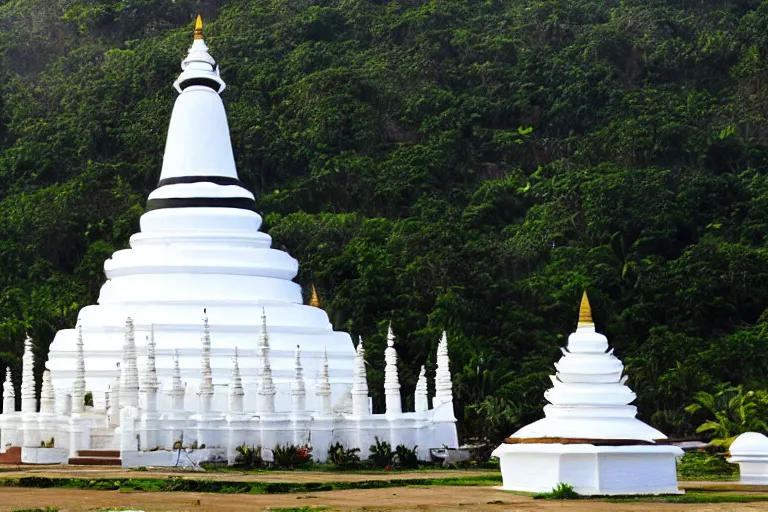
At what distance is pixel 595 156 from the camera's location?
227ft

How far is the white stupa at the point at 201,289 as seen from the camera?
42500 mm

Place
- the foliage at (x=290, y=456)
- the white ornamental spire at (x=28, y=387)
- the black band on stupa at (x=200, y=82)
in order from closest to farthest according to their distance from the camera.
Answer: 1. the foliage at (x=290, y=456)
2. the white ornamental spire at (x=28, y=387)
3. the black band on stupa at (x=200, y=82)

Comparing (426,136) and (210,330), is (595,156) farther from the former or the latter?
(210,330)

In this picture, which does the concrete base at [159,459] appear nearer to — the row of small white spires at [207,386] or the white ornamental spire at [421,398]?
the row of small white spires at [207,386]

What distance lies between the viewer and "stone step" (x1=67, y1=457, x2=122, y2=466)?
38.0 meters

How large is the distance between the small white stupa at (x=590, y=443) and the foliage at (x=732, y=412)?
10.6 m

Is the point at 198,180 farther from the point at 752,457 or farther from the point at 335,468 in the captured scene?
the point at 752,457

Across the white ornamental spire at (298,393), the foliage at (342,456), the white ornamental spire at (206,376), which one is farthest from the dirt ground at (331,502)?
the white ornamental spire at (298,393)

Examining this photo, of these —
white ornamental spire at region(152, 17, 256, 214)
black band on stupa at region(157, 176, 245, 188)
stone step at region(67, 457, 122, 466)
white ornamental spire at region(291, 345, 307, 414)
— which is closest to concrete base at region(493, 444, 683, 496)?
white ornamental spire at region(291, 345, 307, 414)

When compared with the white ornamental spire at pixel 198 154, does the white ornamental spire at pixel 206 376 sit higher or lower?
lower

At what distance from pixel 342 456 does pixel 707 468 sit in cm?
803

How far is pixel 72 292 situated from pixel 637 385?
67.9 ft

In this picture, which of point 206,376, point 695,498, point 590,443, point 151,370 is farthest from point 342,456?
point 695,498

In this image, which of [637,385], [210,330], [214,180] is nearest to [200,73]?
[214,180]
